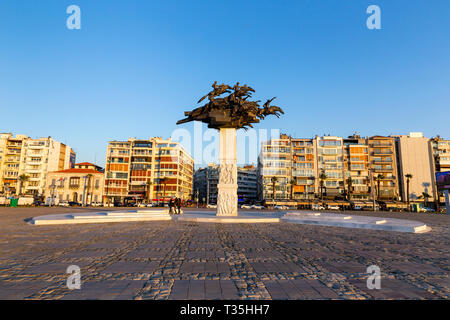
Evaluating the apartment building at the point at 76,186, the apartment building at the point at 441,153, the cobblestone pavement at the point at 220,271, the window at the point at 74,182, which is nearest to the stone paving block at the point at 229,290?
the cobblestone pavement at the point at 220,271

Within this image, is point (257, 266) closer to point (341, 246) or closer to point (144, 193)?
point (341, 246)

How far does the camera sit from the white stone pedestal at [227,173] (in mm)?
19797

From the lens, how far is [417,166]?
7256 centimetres

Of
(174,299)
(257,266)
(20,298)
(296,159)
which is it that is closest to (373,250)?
(257,266)

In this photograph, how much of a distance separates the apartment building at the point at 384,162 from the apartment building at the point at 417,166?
218 centimetres

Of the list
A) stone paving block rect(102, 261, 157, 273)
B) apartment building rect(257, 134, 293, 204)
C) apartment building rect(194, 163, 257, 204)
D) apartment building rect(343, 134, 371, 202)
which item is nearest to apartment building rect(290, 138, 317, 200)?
apartment building rect(257, 134, 293, 204)

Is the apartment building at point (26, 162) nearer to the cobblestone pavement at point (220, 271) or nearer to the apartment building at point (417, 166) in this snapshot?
the cobblestone pavement at point (220, 271)

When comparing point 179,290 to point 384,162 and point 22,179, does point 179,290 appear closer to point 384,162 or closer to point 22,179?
point 22,179

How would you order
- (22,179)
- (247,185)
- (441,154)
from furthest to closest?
(247,185) → (441,154) → (22,179)

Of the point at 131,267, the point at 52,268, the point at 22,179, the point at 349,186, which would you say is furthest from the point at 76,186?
the point at 349,186

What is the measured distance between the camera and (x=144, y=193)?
7262cm

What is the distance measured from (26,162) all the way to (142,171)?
110 feet

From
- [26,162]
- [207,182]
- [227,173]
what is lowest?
[227,173]
